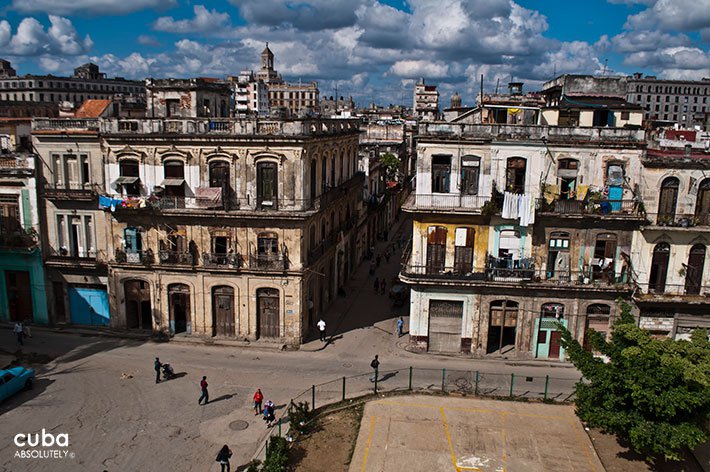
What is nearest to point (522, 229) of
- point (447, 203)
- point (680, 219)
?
point (447, 203)

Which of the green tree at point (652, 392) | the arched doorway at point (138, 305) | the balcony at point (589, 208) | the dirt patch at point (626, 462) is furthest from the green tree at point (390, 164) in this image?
the green tree at point (652, 392)

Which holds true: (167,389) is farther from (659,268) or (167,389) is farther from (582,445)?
(659,268)

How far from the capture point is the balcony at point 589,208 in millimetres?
35906

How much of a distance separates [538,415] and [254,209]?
21283 millimetres

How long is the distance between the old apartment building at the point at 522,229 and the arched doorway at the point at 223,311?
39.9 ft

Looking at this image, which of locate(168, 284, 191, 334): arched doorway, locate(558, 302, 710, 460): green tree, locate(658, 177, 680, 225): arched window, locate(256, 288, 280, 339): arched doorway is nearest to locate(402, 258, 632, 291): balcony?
locate(658, 177, 680, 225): arched window

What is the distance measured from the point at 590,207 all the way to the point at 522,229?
171 inches

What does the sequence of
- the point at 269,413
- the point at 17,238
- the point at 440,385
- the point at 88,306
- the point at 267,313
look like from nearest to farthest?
1. the point at 269,413
2. the point at 440,385
3. the point at 267,313
4. the point at 17,238
5. the point at 88,306

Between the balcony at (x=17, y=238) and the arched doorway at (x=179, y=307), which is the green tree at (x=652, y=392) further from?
the balcony at (x=17, y=238)

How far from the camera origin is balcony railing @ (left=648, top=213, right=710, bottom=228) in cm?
3556

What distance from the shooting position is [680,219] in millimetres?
35688

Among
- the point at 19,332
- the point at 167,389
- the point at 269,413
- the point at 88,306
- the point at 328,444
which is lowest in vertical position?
the point at 328,444

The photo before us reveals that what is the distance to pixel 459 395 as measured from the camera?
1288 inches

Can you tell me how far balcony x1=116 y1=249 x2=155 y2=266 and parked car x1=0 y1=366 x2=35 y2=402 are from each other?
9.50 meters
